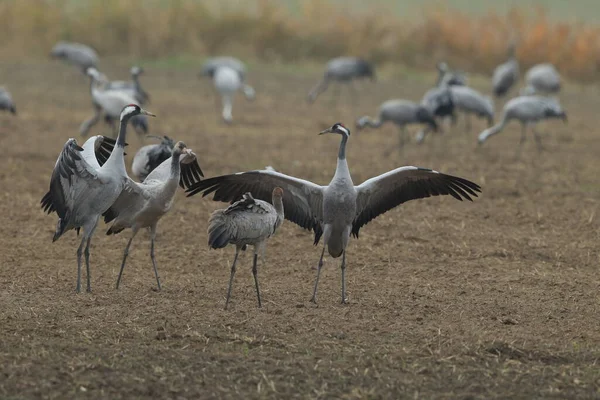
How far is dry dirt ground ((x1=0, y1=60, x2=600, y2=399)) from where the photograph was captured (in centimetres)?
512

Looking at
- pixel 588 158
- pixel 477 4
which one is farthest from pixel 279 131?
pixel 477 4

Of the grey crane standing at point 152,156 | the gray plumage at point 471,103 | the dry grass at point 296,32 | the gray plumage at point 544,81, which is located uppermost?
the dry grass at point 296,32

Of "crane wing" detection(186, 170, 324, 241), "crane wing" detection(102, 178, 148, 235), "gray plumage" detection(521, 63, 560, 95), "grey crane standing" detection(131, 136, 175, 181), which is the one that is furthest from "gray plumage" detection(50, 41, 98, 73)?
"crane wing" detection(186, 170, 324, 241)

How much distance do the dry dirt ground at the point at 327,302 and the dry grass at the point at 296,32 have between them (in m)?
12.4

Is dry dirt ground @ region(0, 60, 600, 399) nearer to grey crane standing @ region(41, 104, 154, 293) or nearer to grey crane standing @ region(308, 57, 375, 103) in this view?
grey crane standing @ region(41, 104, 154, 293)

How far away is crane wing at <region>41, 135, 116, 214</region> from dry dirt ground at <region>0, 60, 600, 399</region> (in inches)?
21.4

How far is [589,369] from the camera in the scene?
539 cm

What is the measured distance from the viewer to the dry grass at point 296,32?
2473 centimetres

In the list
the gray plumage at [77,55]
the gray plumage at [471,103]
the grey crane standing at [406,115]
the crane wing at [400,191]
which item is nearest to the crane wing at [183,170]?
the crane wing at [400,191]

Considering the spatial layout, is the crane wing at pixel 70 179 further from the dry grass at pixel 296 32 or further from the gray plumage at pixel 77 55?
the dry grass at pixel 296 32

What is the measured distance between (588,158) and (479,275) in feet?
22.1

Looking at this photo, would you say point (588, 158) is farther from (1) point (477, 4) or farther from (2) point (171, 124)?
(1) point (477, 4)

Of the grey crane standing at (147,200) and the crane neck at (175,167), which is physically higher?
the crane neck at (175,167)

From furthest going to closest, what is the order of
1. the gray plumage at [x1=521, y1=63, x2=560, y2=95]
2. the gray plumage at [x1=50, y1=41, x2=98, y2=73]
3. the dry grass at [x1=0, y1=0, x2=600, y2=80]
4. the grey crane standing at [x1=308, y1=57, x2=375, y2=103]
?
the dry grass at [x1=0, y1=0, x2=600, y2=80] → the gray plumage at [x1=50, y1=41, x2=98, y2=73] → the grey crane standing at [x1=308, y1=57, x2=375, y2=103] → the gray plumage at [x1=521, y1=63, x2=560, y2=95]
